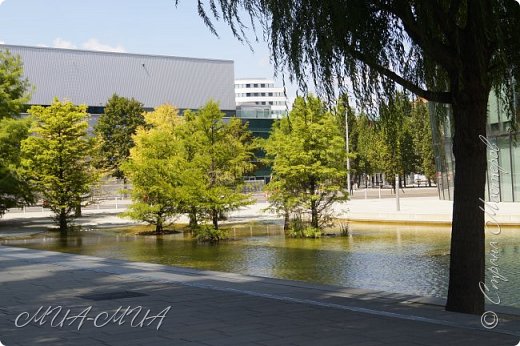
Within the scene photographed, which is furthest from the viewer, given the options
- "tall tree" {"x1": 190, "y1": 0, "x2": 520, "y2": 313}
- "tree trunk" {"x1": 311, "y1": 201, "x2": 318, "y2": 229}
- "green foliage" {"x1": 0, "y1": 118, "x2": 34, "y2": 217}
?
"green foliage" {"x1": 0, "y1": 118, "x2": 34, "y2": 217}

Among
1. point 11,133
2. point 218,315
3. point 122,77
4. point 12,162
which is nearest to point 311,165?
point 218,315

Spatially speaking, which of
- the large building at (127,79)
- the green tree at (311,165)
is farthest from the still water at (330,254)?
the large building at (127,79)

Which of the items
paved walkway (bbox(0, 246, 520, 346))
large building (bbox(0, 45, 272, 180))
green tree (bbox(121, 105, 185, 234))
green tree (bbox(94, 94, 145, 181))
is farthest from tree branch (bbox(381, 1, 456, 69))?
large building (bbox(0, 45, 272, 180))

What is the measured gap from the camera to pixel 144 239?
84.3ft

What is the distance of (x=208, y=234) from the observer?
2309cm

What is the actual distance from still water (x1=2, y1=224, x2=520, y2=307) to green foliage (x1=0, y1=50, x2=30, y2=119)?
9764 mm

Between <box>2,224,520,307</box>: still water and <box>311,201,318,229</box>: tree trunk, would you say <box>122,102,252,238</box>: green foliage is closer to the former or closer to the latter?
<box>2,224,520,307</box>: still water

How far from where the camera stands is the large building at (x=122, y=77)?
2672 inches

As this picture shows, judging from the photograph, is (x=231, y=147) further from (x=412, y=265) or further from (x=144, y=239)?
(x=412, y=265)

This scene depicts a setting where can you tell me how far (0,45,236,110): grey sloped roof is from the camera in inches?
2672

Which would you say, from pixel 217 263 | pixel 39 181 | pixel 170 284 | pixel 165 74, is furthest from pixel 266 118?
pixel 170 284

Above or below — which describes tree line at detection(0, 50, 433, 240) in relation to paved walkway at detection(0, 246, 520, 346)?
above

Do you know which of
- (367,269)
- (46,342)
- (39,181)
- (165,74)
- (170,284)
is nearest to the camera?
(46,342)

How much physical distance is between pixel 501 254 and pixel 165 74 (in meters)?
63.9
